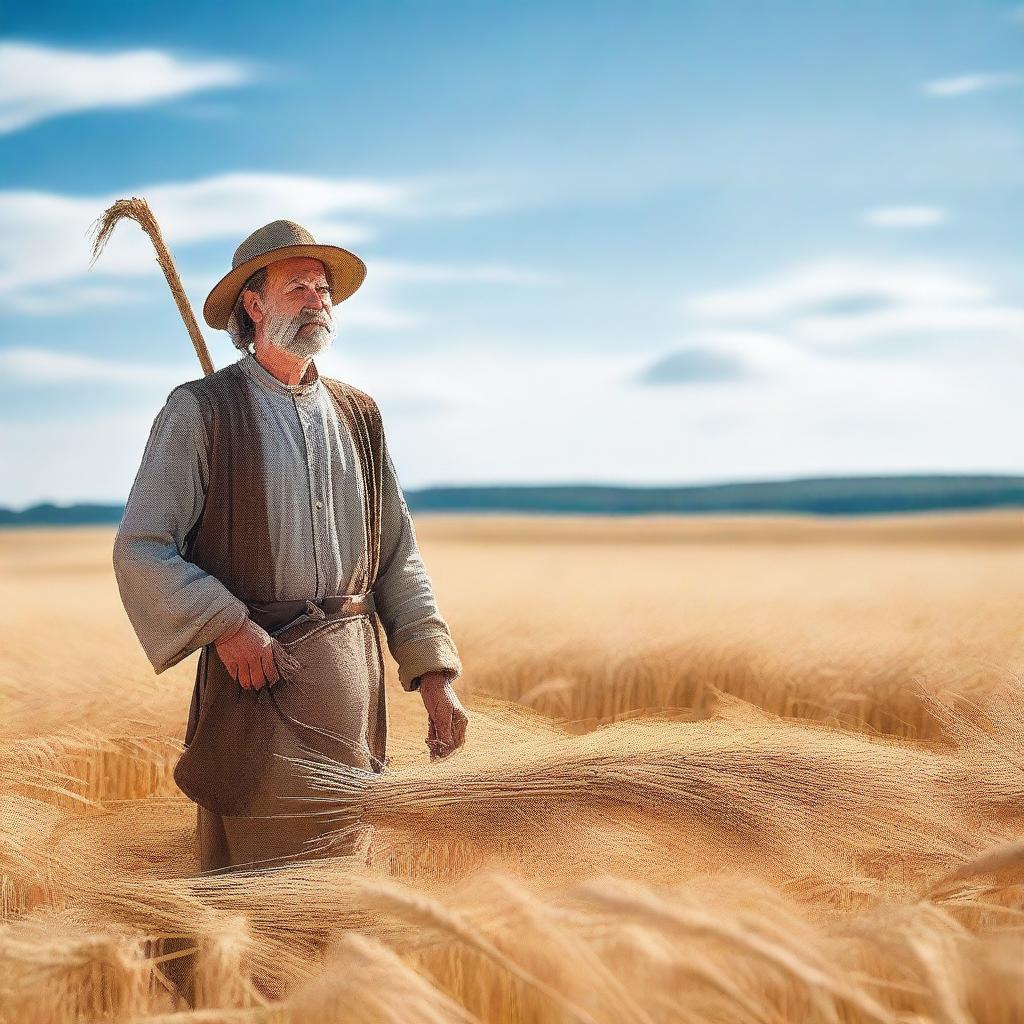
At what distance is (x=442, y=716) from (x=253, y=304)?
0.94 meters

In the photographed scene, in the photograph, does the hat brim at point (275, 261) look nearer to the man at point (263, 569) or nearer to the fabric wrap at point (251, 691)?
the man at point (263, 569)

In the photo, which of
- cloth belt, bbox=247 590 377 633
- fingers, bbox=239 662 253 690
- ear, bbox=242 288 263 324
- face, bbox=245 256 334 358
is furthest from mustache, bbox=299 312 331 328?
fingers, bbox=239 662 253 690

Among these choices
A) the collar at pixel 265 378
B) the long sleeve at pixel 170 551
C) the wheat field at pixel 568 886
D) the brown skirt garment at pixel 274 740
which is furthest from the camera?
the collar at pixel 265 378

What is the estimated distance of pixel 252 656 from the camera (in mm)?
2555

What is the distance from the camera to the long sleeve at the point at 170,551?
2.52 meters

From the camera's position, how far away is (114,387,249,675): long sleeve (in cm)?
252

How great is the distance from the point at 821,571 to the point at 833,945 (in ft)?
27.0

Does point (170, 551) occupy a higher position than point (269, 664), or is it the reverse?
point (170, 551)

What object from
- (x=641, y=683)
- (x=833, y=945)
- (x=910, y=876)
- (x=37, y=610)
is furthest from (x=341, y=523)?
(x=37, y=610)

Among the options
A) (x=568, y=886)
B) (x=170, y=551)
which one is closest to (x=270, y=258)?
(x=170, y=551)

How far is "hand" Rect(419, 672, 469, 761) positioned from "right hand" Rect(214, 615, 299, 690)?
372 mm

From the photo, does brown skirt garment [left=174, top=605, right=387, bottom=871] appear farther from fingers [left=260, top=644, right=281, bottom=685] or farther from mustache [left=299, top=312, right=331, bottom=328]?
mustache [left=299, top=312, right=331, bottom=328]

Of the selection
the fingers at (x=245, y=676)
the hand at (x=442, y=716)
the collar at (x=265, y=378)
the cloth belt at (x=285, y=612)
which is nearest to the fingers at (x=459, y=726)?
the hand at (x=442, y=716)

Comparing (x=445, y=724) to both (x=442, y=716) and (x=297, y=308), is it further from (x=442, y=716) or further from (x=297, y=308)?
(x=297, y=308)
